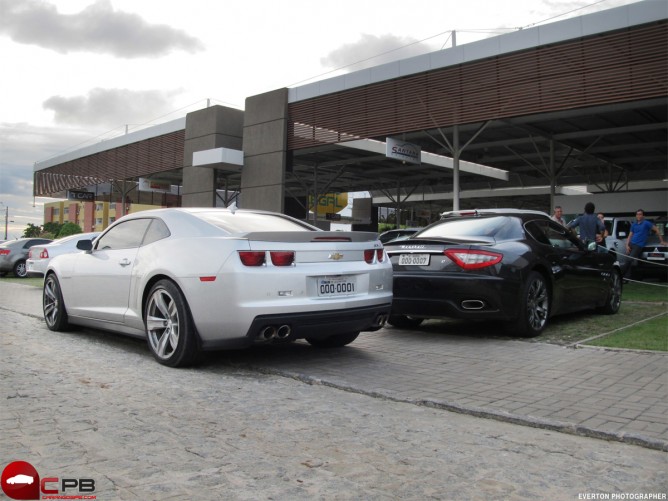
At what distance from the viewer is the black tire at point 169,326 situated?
4.91 meters

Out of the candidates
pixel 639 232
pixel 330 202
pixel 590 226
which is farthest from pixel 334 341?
pixel 330 202

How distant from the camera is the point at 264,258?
4828 millimetres

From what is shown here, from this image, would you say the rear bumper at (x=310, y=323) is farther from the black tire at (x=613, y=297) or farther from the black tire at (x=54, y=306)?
the black tire at (x=613, y=297)

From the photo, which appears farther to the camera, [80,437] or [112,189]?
[112,189]

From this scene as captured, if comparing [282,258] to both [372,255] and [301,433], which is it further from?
[301,433]

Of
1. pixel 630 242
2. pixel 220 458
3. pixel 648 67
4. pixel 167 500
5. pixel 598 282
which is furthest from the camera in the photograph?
pixel 630 242

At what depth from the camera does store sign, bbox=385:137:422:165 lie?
1805 cm

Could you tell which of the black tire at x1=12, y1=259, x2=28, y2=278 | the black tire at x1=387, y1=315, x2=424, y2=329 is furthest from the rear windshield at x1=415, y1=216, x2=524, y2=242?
the black tire at x1=12, y1=259, x2=28, y2=278

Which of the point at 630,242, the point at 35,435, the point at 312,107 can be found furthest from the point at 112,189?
the point at 35,435

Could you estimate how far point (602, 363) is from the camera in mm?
5418

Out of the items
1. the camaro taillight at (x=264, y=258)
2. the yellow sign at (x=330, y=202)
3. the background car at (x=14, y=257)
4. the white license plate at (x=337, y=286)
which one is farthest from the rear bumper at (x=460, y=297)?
the yellow sign at (x=330, y=202)

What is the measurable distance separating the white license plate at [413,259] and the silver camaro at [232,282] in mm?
1236

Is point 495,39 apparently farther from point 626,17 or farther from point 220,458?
point 220,458

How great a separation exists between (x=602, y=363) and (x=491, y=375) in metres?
1.23
